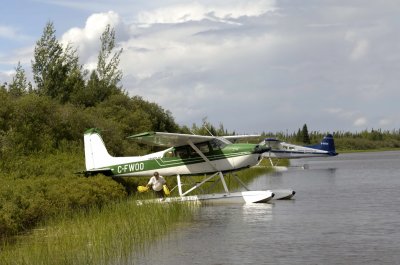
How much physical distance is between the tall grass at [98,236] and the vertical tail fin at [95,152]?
4570 millimetres

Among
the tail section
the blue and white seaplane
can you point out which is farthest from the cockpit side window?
the tail section

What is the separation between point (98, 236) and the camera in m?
11.9

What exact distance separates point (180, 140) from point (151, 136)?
157 cm

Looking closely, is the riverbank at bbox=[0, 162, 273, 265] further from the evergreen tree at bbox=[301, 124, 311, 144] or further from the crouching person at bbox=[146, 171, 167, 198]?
the evergreen tree at bbox=[301, 124, 311, 144]

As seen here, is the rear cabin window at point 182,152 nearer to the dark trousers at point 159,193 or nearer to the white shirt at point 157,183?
the white shirt at point 157,183

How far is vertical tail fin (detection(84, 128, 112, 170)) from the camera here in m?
21.2

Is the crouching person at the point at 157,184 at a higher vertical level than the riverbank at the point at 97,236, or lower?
higher

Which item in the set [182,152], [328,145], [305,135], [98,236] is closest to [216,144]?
[182,152]

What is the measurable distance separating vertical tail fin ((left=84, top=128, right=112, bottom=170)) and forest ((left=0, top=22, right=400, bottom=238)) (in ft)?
2.18

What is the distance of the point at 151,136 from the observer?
18.2 meters

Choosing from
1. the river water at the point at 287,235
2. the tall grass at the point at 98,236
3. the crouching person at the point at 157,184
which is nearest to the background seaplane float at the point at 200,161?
the river water at the point at 287,235

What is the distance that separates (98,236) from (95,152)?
976 centimetres

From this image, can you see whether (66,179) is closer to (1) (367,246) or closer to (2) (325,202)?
(2) (325,202)

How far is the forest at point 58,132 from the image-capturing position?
53.4ft
